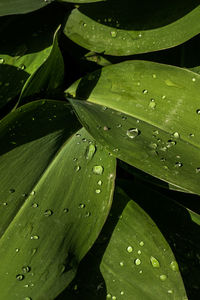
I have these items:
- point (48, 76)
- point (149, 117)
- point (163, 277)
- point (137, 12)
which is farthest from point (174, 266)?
point (137, 12)

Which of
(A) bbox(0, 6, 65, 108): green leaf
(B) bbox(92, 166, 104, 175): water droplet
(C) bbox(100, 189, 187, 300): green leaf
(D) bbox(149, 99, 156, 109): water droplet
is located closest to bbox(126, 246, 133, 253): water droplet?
(C) bbox(100, 189, 187, 300): green leaf

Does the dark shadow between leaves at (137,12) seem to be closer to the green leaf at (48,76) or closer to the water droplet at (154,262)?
the green leaf at (48,76)

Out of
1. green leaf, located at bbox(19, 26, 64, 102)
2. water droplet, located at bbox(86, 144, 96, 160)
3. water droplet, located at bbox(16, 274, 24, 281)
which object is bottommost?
water droplet, located at bbox(16, 274, 24, 281)

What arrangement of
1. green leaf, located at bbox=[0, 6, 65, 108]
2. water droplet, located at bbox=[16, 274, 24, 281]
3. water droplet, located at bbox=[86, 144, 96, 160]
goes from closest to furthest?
water droplet, located at bbox=[16, 274, 24, 281] < water droplet, located at bbox=[86, 144, 96, 160] < green leaf, located at bbox=[0, 6, 65, 108]

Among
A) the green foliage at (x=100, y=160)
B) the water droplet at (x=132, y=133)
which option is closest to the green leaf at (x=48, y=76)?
the green foliage at (x=100, y=160)

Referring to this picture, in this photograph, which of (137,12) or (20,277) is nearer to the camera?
(20,277)

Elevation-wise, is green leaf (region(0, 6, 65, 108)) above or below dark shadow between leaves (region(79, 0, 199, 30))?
below

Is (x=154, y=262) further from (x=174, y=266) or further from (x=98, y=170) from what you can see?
(x=98, y=170)

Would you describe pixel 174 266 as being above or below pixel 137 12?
below

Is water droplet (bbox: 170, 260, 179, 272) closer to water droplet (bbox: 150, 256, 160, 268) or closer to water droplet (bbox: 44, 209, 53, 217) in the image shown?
water droplet (bbox: 150, 256, 160, 268)
